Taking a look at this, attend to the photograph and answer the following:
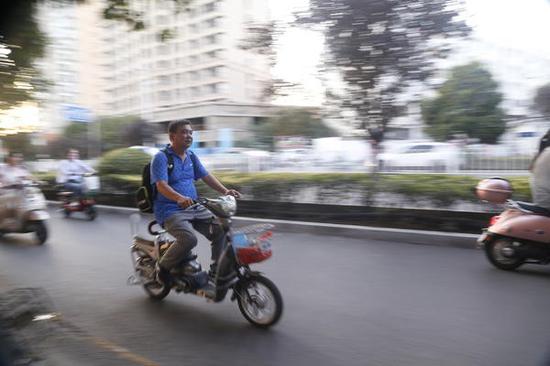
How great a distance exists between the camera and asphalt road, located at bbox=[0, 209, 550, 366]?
3.60m

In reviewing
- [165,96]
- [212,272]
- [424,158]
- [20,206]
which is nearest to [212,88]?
[165,96]

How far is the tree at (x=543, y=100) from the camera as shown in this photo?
8.52m

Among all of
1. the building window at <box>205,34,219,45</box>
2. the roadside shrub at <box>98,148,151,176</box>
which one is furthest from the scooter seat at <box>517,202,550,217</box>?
the building window at <box>205,34,219,45</box>

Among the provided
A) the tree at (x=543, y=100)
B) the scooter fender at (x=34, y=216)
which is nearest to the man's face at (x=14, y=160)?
the scooter fender at (x=34, y=216)

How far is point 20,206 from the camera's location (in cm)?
835

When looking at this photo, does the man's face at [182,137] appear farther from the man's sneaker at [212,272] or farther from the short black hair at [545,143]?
the short black hair at [545,143]

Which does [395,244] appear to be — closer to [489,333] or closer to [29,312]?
[489,333]

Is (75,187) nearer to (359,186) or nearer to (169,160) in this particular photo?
(359,186)

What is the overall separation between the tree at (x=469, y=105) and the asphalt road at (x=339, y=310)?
3.50 m

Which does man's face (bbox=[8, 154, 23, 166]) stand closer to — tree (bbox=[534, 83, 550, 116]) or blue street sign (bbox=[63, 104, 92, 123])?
blue street sign (bbox=[63, 104, 92, 123])

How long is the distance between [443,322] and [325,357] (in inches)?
51.0

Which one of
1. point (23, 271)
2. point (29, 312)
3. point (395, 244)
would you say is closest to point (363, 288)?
point (395, 244)

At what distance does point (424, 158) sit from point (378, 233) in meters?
6.85

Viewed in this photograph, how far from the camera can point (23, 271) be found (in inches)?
248
